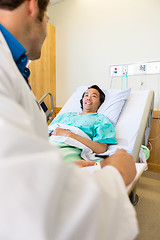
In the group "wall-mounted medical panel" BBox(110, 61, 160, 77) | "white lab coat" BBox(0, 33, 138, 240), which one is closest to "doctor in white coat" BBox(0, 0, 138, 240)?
"white lab coat" BBox(0, 33, 138, 240)

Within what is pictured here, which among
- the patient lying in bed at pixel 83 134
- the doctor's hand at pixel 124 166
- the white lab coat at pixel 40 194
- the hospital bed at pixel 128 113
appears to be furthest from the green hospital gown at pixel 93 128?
the white lab coat at pixel 40 194

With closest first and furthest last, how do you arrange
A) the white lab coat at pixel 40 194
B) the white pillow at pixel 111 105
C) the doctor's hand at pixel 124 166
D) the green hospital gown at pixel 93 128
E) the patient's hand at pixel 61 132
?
the white lab coat at pixel 40 194 → the doctor's hand at pixel 124 166 → the green hospital gown at pixel 93 128 → the patient's hand at pixel 61 132 → the white pillow at pixel 111 105

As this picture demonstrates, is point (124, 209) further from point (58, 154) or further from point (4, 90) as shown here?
point (4, 90)

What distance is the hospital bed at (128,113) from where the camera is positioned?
1.63 m

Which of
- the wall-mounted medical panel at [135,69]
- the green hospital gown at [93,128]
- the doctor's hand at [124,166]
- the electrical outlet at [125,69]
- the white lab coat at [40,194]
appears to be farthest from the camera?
the electrical outlet at [125,69]

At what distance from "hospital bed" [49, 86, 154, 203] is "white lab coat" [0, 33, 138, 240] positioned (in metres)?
1.15

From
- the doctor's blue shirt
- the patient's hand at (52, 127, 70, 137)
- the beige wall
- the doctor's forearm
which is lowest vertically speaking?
the doctor's forearm

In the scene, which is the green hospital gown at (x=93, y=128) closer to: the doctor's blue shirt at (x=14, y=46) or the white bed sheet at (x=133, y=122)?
the white bed sheet at (x=133, y=122)

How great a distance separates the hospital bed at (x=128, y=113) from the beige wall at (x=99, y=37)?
24.7 inches

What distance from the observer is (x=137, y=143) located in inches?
57.7

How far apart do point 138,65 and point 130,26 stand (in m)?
0.54

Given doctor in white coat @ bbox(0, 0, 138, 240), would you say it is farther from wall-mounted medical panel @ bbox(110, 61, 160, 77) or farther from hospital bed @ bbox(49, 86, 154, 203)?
wall-mounted medical panel @ bbox(110, 61, 160, 77)

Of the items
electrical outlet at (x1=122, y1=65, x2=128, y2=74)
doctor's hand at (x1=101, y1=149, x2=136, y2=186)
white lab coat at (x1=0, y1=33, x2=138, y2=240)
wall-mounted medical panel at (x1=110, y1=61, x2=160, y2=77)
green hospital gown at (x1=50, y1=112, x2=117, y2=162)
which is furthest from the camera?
electrical outlet at (x1=122, y1=65, x2=128, y2=74)

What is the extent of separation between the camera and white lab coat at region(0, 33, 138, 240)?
29 centimetres
